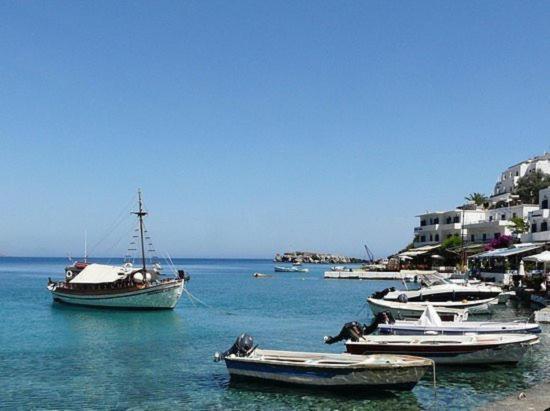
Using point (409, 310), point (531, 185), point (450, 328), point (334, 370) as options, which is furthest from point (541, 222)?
point (334, 370)

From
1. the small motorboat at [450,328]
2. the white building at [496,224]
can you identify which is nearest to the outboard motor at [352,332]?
the small motorboat at [450,328]

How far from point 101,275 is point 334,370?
3815cm

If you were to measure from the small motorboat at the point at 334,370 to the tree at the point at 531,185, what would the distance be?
316 feet

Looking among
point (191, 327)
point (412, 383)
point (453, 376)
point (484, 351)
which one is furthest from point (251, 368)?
point (191, 327)

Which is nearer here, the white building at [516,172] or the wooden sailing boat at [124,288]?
the wooden sailing boat at [124,288]

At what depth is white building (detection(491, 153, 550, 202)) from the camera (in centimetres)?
11981

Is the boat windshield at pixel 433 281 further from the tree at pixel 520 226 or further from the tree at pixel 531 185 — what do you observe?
the tree at pixel 531 185

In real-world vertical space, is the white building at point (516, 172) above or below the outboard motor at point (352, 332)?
above

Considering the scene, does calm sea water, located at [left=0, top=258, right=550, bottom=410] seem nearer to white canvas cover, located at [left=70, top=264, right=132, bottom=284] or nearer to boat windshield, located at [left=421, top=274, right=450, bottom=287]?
white canvas cover, located at [left=70, top=264, right=132, bottom=284]

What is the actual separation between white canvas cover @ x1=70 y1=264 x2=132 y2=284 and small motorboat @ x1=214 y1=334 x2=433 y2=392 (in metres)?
33.5

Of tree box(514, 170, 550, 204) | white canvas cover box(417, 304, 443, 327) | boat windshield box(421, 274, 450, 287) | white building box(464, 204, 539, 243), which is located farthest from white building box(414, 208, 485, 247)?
A: white canvas cover box(417, 304, 443, 327)

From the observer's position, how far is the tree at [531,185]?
110 m

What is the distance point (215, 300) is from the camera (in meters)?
62.7

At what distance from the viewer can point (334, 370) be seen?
64.1 ft
